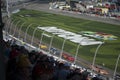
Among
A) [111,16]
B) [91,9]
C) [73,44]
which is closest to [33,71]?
[73,44]

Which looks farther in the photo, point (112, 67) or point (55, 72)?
point (112, 67)

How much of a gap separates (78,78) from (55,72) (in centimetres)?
74

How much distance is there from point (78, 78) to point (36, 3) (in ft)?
313

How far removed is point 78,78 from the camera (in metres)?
8.96

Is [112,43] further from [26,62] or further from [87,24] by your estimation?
[26,62]

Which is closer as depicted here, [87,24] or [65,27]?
[65,27]

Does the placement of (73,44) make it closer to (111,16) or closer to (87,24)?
(87,24)

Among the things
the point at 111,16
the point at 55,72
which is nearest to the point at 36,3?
the point at 111,16

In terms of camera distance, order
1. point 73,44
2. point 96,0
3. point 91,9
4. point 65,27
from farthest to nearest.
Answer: point 96,0 < point 91,9 < point 65,27 < point 73,44

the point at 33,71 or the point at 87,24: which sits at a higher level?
the point at 33,71

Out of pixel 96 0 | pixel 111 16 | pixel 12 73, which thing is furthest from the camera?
pixel 96 0

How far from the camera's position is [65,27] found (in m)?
58.6

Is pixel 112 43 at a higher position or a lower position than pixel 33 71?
lower

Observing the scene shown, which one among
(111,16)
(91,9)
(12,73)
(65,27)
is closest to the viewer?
(12,73)
